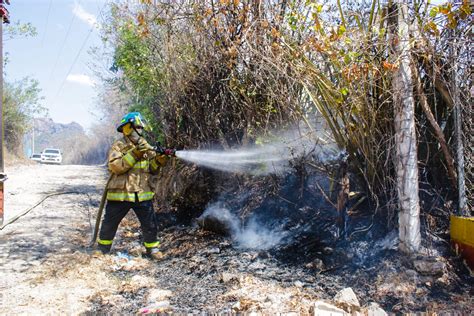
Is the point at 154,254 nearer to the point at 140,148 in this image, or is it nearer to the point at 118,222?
the point at 118,222

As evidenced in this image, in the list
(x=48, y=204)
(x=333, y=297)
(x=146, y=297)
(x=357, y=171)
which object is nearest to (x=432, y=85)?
(x=357, y=171)

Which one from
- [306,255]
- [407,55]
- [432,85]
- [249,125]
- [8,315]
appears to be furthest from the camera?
[249,125]

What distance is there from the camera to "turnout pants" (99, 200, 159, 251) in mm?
4707

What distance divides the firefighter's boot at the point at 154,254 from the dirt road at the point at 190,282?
0.30 feet

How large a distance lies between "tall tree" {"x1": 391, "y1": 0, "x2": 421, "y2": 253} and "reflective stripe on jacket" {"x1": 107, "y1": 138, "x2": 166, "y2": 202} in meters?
2.91

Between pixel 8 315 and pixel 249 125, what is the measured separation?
337 cm

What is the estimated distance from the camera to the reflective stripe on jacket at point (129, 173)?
4.61 metres

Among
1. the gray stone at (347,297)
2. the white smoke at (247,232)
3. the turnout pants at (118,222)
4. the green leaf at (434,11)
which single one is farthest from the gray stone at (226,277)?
the green leaf at (434,11)

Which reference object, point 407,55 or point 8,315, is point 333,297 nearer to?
point 407,55

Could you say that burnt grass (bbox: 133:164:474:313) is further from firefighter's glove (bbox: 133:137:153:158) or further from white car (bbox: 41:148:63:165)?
white car (bbox: 41:148:63:165)

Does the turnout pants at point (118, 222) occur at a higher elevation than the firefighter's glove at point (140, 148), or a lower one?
lower

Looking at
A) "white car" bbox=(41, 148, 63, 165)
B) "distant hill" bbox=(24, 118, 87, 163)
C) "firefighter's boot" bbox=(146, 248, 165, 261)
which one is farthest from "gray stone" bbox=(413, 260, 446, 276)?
"white car" bbox=(41, 148, 63, 165)

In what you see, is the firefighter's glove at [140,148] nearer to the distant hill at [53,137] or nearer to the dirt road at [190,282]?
the dirt road at [190,282]

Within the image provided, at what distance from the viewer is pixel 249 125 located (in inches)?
199
